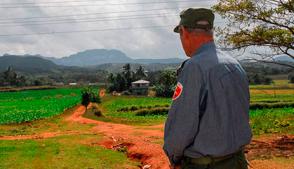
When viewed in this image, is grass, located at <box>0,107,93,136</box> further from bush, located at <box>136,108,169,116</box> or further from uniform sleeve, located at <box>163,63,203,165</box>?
uniform sleeve, located at <box>163,63,203,165</box>

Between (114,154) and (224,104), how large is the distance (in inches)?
569

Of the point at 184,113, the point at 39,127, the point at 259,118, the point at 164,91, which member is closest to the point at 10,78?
the point at 164,91

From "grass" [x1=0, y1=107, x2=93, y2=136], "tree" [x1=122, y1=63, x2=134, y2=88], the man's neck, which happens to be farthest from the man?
"tree" [x1=122, y1=63, x2=134, y2=88]

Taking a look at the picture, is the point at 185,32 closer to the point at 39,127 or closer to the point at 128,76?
the point at 39,127

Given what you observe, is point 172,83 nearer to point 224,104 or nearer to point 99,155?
point 99,155

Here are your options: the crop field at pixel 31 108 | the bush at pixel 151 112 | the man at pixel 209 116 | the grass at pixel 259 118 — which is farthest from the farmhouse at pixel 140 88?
the man at pixel 209 116

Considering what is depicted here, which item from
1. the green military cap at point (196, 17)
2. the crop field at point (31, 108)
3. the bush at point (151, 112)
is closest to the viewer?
the green military cap at point (196, 17)

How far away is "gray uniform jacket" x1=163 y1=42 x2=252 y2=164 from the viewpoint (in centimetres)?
347

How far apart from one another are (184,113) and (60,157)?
47.2 feet

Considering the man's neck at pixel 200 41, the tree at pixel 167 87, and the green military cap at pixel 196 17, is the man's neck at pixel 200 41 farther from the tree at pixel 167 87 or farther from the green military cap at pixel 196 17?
the tree at pixel 167 87

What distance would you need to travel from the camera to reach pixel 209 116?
11.4ft

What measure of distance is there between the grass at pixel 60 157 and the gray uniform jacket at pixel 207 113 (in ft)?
38.3

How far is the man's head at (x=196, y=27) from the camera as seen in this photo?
3770 mm

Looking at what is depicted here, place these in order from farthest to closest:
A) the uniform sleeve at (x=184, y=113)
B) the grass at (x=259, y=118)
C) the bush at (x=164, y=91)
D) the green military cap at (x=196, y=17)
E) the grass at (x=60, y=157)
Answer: the bush at (x=164, y=91) → the grass at (x=259, y=118) → the grass at (x=60, y=157) → the green military cap at (x=196, y=17) → the uniform sleeve at (x=184, y=113)
